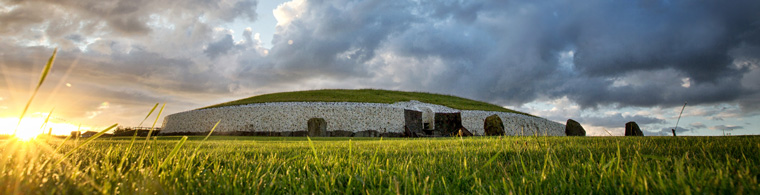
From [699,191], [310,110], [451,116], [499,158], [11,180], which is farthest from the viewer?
[310,110]

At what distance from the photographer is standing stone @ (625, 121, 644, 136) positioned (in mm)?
13922

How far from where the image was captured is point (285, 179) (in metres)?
2.27

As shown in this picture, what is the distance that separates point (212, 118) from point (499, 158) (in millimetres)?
24600

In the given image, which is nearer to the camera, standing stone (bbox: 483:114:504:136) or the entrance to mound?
standing stone (bbox: 483:114:504:136)

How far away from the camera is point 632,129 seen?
14031 millimetres

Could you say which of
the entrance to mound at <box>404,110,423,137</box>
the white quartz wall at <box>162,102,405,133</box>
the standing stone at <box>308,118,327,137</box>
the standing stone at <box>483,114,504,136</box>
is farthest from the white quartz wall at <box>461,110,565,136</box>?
the standing stone at <box>308,118,327,137</box>

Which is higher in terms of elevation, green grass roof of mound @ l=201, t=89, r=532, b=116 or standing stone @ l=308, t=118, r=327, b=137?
green grass roof of mound @ l=201, t=89, r=532, b=116

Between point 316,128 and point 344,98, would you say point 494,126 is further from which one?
point 344,98

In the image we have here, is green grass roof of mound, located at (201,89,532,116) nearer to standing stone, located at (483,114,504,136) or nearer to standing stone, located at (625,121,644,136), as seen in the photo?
→ standing stone, located at (483,114,504,136)

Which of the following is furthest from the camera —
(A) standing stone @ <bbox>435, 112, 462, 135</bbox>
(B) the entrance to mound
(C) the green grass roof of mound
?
(C) the green grass roof of mound

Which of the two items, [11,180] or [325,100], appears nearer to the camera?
[11,180]

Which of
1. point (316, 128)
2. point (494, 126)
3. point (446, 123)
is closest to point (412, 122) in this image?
point (446, 123)

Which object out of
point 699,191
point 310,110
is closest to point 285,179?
point 699,191

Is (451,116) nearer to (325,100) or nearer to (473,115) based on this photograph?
(473,115)
